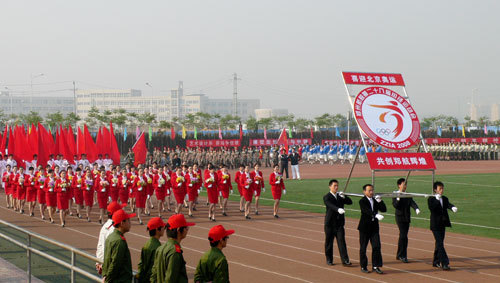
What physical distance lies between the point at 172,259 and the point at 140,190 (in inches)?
522

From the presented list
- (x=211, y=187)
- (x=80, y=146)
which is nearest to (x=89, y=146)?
(x=80, y=146)

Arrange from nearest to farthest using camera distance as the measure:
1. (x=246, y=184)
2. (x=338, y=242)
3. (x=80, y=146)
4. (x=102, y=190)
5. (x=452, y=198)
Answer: (x=338, y=242)
(x=102, y=190)
(x=246, y=184)
(x=452, y=198)
(x=80, y=146)

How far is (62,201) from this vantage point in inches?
719

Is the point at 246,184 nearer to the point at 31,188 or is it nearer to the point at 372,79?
the point at 31,188

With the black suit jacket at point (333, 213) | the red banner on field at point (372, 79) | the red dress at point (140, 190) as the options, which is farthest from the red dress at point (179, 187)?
the red banner on field at point (372, 79)

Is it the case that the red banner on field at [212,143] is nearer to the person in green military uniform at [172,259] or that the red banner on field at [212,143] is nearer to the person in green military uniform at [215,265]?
the person in green military uniform at [172,259]

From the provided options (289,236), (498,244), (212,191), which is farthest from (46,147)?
(498,244)

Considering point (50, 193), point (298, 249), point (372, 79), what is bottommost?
point (298, 249)

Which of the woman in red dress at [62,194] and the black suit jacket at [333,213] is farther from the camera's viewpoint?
the woman in red dress at [62,194]

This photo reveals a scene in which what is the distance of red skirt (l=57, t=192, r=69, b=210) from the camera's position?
18.2 meters

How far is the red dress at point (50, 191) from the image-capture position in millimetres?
18938

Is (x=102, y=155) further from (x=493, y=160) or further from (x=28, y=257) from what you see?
(x=493, y=160)

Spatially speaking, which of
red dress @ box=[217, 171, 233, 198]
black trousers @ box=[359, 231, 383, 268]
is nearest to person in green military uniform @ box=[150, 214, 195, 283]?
black trousers @ box=[359, 231, 383, 268]

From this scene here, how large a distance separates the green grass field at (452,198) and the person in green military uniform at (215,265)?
36.2ft
